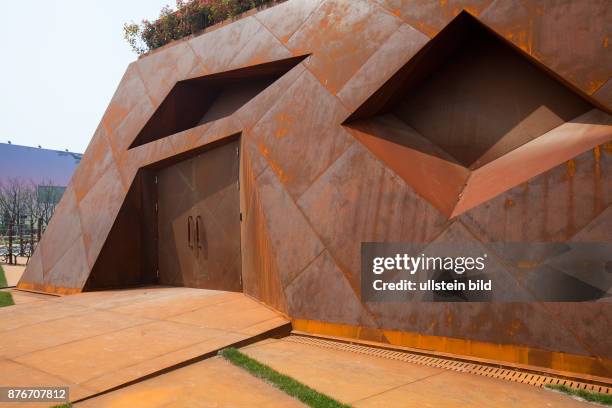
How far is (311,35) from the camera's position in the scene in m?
7.33

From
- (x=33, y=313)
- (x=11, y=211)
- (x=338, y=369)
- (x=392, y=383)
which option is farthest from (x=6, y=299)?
(x=11, y=211)

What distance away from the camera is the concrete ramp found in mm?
4594

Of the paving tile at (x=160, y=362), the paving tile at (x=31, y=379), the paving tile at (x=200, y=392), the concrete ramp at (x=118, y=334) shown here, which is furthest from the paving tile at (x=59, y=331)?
the paving tile at (x=200, y=392)

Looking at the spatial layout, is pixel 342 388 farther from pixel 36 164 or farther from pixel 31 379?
pixel 36 164

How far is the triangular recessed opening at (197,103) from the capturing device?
31.3 ft

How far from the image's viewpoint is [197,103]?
10.4 meters

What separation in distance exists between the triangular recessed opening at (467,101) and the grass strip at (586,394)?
8.89 ft

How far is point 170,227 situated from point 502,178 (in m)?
6.72

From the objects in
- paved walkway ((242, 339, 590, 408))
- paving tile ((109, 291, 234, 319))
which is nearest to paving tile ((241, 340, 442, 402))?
paved walkway ((242, 339, 590, 408))

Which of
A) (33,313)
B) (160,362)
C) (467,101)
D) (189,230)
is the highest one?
(467,101)

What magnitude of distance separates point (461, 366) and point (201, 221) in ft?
18.9

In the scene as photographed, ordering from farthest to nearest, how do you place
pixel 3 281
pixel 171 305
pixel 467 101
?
pixel 3 281
pixel 171 305
pixel 467 101

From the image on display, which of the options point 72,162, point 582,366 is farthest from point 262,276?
point 72,162

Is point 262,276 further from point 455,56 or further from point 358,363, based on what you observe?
point 455,56
